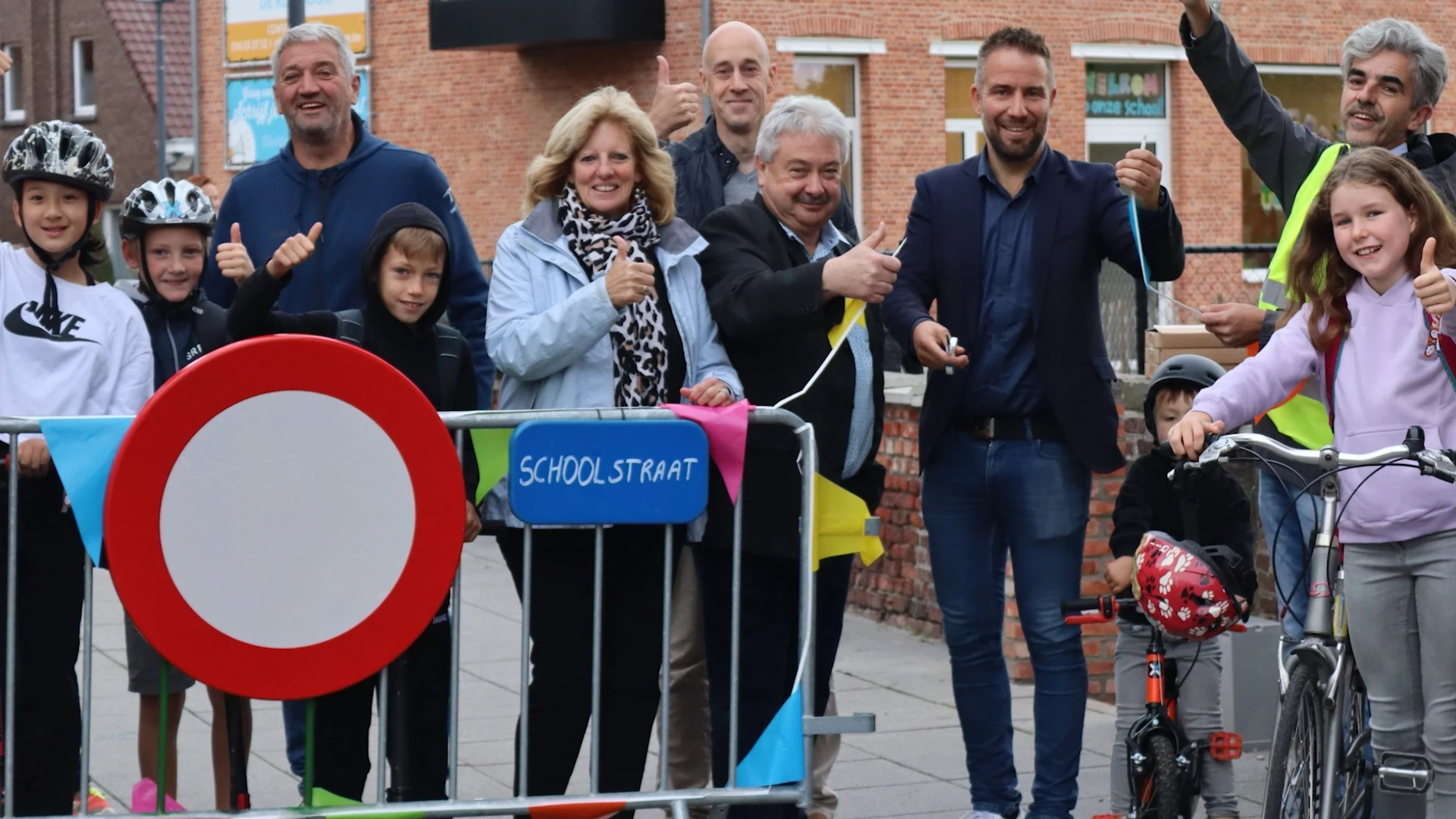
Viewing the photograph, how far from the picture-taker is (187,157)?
3806cm

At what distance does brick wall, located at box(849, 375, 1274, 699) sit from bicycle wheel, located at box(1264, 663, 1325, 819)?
2.88 m

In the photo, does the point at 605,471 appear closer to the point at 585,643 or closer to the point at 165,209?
the point at 585,643

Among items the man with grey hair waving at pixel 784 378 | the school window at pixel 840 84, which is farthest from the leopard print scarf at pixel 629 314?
the school window at pixel 840 84

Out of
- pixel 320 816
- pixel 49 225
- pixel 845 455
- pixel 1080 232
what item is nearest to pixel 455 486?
pixel 320 816

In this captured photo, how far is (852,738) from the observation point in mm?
6723

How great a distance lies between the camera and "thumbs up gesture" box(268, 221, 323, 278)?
446 centimetres

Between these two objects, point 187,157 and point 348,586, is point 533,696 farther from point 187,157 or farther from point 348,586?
point 187,157

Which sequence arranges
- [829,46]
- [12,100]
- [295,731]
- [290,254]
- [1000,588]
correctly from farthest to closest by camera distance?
[12,100] < [829,46] < [295,731] < [1000,588] < [290,254]

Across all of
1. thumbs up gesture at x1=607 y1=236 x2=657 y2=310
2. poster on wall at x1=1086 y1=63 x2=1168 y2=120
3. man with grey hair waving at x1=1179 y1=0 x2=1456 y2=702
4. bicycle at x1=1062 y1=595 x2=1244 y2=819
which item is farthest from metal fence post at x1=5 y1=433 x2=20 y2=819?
poster on wall at x1=1086 y1=63 x2=1168 y2=120

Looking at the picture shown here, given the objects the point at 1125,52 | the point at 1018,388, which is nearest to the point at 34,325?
the point at 1018,388

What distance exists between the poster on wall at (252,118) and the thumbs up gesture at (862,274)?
21353 mm

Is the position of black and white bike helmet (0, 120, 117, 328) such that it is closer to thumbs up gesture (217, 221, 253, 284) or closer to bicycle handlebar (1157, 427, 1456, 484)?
thumbs up gesture (217, 221, 253, 284)

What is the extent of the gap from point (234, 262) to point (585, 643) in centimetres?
138

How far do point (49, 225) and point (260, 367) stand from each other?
1333 mm
